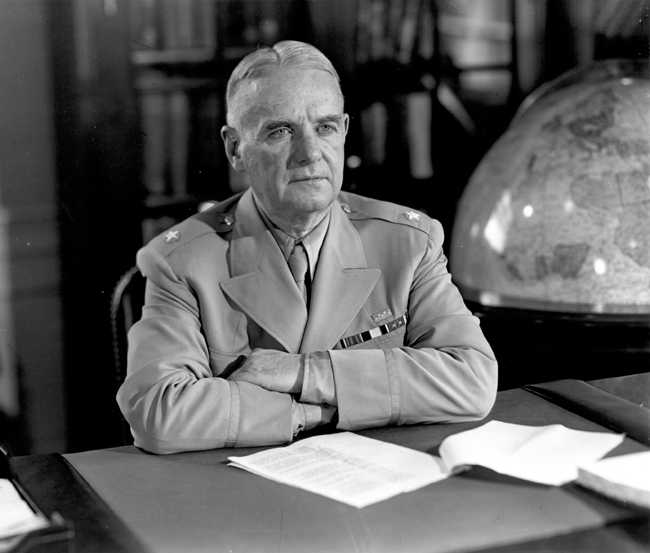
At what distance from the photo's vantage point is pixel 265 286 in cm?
172

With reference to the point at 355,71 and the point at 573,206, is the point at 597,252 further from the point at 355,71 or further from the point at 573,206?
the point at 355,71

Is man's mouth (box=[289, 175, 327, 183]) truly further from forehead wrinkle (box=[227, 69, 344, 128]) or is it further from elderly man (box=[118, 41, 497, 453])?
forehead wrinkle (box=[227, 69, 344, 128])

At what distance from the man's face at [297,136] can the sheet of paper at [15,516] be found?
0.85m

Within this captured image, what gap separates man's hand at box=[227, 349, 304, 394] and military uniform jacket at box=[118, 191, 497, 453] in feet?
0.09

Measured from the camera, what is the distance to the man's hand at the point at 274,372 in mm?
1479

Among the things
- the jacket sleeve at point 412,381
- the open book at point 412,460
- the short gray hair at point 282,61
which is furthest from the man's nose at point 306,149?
the open book at point 412,460

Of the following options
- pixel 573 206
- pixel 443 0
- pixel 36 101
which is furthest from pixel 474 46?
pixel 36 101

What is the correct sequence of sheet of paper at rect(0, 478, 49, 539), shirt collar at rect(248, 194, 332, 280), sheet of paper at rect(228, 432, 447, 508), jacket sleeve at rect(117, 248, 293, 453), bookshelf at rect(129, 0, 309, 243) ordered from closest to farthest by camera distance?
1. sheet of paper at rect(0, 478, 49, 539)
2. sheet of paper at rect(228, 432, 447, 508)
3. jacket sleeve at rect(117, 248, 293, 453)
4. shirt collar at rect(248, 194, 332, 280)
5. bookshelf at rect(129, 0, 309, 243)

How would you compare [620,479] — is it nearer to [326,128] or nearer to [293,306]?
[293,306]

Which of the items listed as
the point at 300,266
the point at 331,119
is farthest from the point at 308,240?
the point at 331,119

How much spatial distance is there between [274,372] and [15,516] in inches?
23.1

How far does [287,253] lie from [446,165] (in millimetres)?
741

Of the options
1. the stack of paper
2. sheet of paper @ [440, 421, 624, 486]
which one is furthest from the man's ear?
the stack of paper

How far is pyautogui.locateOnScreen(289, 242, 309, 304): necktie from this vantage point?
1761 millimetres
